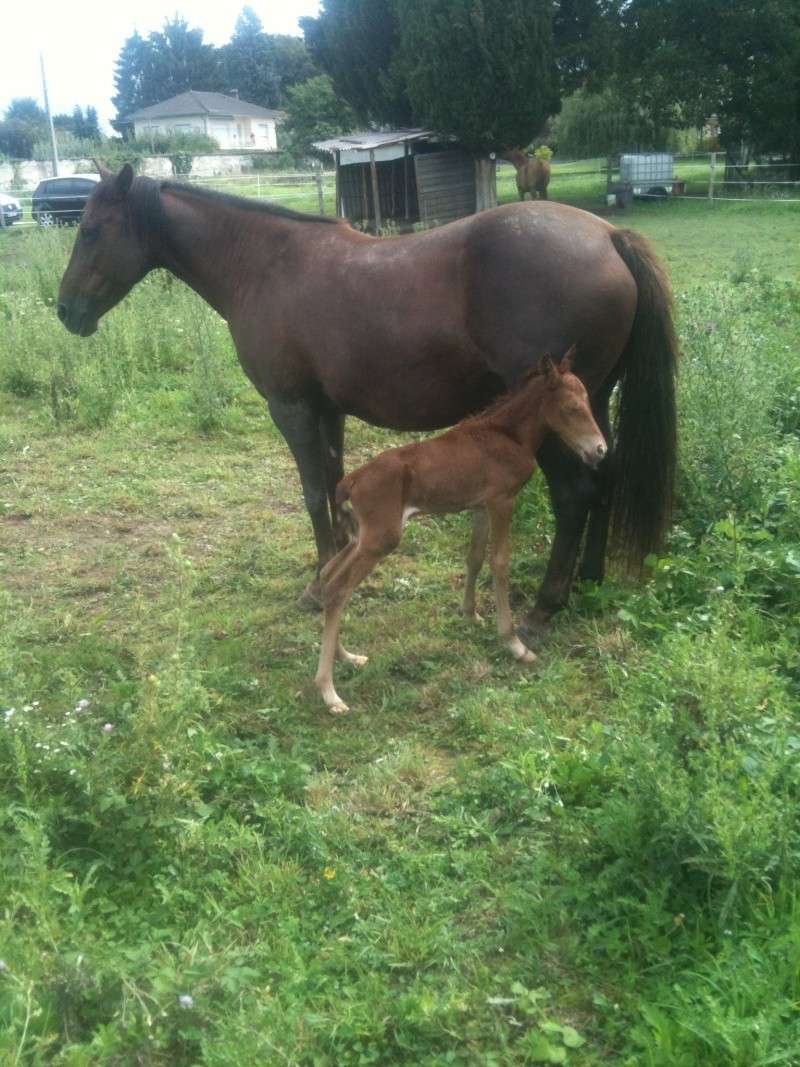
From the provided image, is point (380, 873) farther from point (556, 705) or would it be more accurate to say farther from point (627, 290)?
point (627, 290)

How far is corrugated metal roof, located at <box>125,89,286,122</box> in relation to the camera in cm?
7088

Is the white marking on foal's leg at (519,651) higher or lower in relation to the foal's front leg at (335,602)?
lower

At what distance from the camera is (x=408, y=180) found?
1015 inches

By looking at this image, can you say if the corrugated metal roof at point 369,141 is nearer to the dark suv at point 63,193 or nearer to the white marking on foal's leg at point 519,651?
the dark suv at point 63,193

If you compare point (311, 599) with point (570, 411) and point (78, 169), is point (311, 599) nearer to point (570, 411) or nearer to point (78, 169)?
point (570, 411)

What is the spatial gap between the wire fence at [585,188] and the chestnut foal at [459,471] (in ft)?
60.8

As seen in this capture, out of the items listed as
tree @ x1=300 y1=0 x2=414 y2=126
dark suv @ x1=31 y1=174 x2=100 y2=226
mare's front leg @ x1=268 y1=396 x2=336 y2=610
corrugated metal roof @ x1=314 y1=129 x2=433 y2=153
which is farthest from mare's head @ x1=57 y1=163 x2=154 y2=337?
tree @ x1=300 y1=0 x2=414 y2=126

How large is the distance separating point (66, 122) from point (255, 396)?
280 feet

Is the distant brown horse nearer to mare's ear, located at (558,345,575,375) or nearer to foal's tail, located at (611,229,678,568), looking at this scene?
foal's tail, located at (611,229,678,568)

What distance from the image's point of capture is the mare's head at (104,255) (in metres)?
5.07

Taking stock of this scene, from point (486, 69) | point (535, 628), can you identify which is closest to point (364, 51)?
point (486, 69)

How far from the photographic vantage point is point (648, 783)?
2682 millimetres

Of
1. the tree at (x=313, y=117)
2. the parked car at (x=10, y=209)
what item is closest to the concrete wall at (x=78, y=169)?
the tree at (x=313, y=117)

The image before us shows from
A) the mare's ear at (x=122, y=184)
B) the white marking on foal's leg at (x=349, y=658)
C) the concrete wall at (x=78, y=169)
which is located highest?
the concrete wall at (x=78, y=169)
